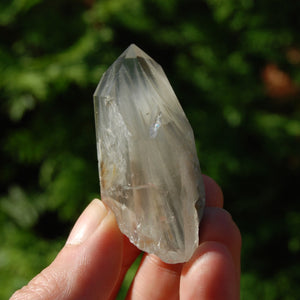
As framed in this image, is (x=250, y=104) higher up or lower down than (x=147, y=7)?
lower down

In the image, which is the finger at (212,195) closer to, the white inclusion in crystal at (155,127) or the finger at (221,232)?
the finger at (221,232)

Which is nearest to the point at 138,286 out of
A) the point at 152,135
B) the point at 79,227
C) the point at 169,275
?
the point at 169,275

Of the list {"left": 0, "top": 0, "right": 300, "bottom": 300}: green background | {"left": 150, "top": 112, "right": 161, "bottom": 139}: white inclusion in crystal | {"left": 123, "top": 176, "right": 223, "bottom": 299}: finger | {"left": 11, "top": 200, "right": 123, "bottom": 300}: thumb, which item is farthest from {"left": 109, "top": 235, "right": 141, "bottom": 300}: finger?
{"left": 0, "top": 0, "right": 300, "bottom": 300}: green background

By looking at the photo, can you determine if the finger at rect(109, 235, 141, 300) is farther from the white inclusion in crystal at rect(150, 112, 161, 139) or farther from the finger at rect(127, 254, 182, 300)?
the white inclusion in crystal at rect(150, 112, 161, 139)

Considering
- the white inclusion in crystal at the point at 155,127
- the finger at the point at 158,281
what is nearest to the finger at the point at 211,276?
the finger at the point at 158,281

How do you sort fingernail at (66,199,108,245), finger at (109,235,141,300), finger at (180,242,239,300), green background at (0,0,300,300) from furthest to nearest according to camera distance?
1. green background at (0,0,300,300)
2. finger at (109,235,141,300)
3. fingernail at (66,199,108,245)
4. finger at (180,242,239,300)

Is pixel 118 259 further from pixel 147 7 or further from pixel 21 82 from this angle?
pixel 147 7
